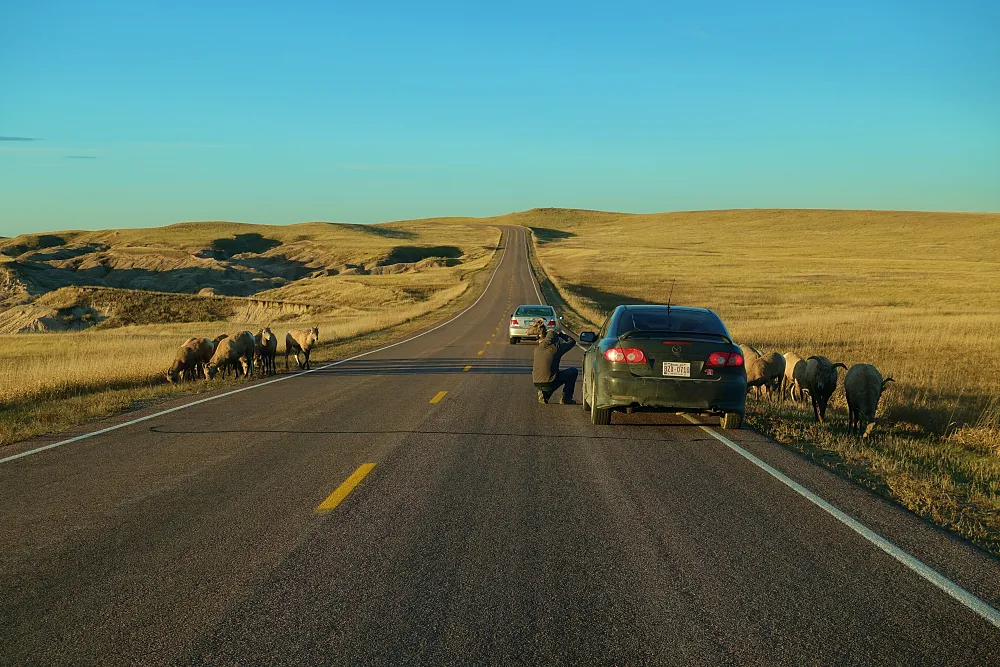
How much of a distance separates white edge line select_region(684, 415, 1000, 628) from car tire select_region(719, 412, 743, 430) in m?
2.02

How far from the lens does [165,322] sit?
243 feet

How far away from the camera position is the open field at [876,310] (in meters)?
9.43

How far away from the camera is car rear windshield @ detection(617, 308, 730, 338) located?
38.1 feet

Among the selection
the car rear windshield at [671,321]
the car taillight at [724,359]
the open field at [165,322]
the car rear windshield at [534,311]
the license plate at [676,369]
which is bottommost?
the open field at [165,322]

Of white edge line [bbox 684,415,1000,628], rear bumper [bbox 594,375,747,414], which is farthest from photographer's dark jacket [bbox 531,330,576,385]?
white edge line [bbox 684,415,1000,628]

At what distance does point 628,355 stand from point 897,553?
541cm

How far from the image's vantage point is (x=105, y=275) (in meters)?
134

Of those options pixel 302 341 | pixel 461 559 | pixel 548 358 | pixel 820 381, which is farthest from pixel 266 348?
pixel 461 559

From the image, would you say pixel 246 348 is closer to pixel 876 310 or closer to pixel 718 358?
pixel 718 358

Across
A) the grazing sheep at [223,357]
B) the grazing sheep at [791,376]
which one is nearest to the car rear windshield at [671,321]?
the grazing sheep at [791,376]

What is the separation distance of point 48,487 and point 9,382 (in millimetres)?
10292

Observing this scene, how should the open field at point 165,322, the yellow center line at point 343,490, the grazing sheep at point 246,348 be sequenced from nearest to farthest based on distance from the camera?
the yellow center line at point 343,490 → the open field at point 165,322 → the grazing sheep at point 246,348

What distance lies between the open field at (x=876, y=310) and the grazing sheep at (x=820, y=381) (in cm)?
26

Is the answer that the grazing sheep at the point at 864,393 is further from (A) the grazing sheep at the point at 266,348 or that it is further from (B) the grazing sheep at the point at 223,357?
(B) the grazing sheep at the point at 223,357
